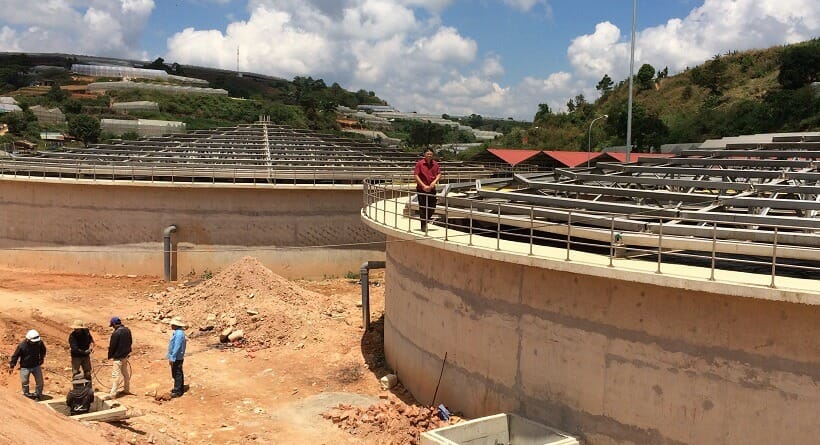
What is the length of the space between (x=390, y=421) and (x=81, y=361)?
6603 mm

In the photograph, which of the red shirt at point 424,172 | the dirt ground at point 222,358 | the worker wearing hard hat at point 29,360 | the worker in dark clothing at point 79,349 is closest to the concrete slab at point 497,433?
the dirt ground at point 222,358

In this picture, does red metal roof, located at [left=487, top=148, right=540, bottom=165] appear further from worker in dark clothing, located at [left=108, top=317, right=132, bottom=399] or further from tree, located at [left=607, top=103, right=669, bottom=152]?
worker in dark clothing, located at [left=108, top=317, right=132, bottom=399]

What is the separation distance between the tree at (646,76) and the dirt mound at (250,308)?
260ft

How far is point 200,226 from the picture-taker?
2791 cm

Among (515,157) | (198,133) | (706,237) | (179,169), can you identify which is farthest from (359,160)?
(706,237)

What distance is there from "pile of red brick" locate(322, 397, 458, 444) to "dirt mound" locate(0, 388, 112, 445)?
4577 mm

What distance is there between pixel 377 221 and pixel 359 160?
19.7 meters

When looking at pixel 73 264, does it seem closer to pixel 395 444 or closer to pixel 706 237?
pixel 395 444

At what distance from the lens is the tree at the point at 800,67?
63.5m

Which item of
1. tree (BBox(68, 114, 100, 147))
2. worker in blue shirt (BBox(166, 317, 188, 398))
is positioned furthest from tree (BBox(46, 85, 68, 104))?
worker in blue shirt (BBox(166, 317, 188, 398))

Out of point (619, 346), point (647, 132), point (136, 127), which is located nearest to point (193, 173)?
point (619, 346)

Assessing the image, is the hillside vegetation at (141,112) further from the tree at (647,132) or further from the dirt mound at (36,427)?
the dirt mound at (36,427)

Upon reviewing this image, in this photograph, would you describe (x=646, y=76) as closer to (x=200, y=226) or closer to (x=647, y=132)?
(x=647, y=132)

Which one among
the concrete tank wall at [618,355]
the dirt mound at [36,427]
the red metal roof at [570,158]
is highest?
the red metal roof at [570,158]
